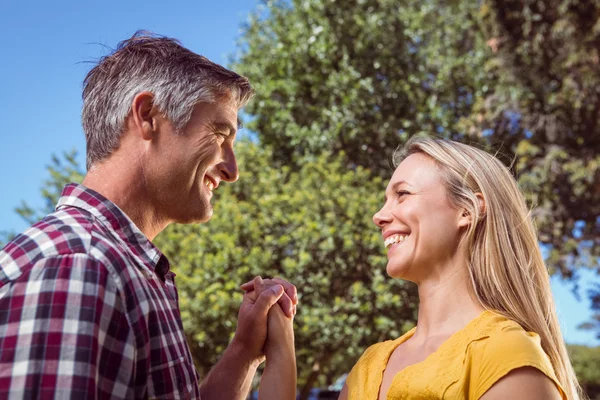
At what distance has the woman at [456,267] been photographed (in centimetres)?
233

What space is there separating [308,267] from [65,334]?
8768mm

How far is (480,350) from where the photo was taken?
7.06ft

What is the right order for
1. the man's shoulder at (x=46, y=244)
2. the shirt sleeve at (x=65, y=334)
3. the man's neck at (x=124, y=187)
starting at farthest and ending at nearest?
the man's neck at (x=124, y=187)
the man's shoulder at (x=46, y=244)
the shirt sleeve at (x=65, y=334)

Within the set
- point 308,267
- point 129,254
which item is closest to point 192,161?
point 129,254

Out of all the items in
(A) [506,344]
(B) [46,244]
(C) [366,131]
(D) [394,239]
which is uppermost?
(C) [366,131]

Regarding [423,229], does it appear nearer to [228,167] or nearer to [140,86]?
[228,167]

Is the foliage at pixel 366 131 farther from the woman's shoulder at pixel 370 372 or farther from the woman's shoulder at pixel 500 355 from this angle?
the woman's shoulder at pixel 500 355

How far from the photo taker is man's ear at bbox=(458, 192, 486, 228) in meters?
2.48

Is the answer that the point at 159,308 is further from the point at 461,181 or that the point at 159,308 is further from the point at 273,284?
the point at 461,181

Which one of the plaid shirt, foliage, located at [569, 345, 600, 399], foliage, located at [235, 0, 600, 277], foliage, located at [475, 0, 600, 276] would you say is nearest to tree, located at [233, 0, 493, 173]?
foliage, located at [235, 0, 600, 277]

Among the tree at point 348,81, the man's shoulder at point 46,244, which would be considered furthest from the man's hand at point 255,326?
the tree at point 348,81

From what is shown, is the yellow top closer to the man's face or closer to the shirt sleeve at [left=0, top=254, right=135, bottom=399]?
the man's face

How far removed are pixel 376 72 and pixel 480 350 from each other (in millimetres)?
11397

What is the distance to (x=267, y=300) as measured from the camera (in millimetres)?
2439
